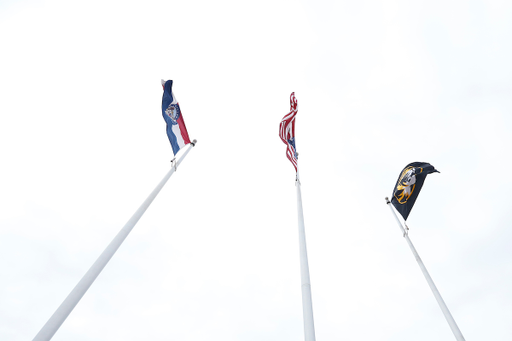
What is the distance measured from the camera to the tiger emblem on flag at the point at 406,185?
47.2 feet

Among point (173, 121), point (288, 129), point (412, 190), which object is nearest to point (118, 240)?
point (173, 121)

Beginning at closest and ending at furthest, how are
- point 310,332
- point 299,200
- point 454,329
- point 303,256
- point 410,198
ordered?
point 310,332
point 303,256
point 299,200
point 454,329
point 410,198

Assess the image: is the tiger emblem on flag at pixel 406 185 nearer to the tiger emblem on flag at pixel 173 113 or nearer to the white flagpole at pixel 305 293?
the white flagpole at pixel 305 293

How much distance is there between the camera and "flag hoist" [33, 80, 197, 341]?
6.44 metres

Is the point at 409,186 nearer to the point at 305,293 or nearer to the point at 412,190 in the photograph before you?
the point at 412,190

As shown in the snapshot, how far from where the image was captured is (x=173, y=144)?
42.5 feet

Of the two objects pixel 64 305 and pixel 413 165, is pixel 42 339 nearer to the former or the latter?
pixel 64 305

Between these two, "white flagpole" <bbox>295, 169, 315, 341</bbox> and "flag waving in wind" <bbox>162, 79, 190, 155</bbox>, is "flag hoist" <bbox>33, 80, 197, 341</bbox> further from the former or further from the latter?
"white flagpole" <bbox>295, 169, 315, 341</bbox>

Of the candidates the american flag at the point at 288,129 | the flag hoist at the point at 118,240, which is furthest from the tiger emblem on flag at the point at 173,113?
the american flag at the point at 288,129

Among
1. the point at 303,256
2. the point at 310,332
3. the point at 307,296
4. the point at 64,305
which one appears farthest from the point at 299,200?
the point at 64,305

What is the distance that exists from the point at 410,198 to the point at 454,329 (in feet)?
18.4

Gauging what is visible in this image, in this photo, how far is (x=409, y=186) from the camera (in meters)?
14.5

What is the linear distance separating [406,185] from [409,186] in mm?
276

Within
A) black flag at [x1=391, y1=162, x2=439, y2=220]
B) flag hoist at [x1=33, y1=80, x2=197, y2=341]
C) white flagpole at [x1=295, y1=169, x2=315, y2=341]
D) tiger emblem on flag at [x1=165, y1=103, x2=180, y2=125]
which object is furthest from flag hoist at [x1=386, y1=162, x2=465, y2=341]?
tiger emblem on flag at [x1=165, y1=103, x2=180, y2=125]
